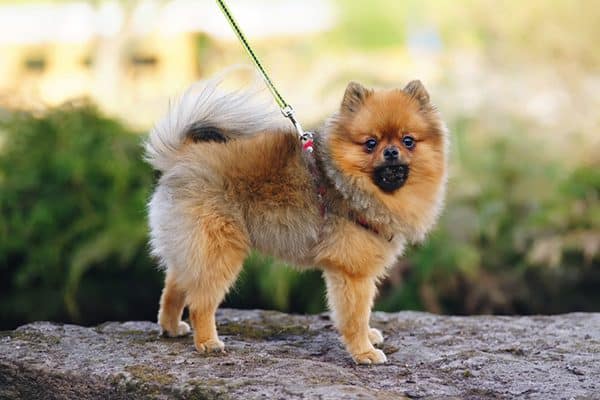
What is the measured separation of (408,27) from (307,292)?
760 cm

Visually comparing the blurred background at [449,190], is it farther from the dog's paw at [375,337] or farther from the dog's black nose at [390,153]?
the dog's black nose at [390,153]

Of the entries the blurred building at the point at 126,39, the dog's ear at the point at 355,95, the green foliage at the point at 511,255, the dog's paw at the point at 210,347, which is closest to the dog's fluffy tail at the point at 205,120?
the dog's ear at the point at 355,95

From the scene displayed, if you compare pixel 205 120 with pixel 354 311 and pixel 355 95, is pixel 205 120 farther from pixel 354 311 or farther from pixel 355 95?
pixel 354 311

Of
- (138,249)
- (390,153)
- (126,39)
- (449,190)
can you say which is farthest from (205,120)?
(126,39)

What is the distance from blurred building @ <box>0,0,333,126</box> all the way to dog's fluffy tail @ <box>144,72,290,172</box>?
639 cm

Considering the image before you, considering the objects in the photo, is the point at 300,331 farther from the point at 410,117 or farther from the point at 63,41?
the point at 63,41

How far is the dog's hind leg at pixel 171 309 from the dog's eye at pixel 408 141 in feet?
4.68

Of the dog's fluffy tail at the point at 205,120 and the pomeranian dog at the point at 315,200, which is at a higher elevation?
the dog's fluffy tail at the point at 205,120

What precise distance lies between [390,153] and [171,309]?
1.53m

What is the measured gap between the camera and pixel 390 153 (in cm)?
414

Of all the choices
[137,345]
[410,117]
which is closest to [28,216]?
[137,345]

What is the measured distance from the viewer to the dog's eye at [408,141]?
4242mm

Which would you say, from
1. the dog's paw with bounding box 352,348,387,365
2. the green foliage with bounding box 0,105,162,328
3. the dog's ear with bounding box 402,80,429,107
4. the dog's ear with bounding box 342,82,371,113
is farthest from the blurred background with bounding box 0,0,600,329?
the dog's ear with bounding box 402,80,429,107

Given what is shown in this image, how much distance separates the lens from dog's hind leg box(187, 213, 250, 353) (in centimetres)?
420
